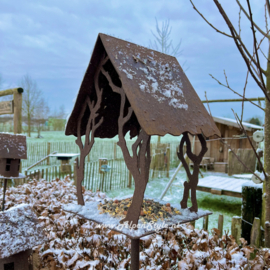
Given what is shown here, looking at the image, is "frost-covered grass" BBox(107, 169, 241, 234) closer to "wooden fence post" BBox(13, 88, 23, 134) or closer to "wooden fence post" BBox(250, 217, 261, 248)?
"wooden fence post" BBox(250, 217, 261, 248)

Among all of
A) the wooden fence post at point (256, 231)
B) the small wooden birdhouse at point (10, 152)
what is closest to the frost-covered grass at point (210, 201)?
the wooden fence post at point (256, 231)

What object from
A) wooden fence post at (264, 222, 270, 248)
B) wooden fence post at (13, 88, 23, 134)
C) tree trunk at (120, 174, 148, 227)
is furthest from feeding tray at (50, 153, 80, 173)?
tree trunk at (120, 174, 148, 227)

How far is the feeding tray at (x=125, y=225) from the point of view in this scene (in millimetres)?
1344

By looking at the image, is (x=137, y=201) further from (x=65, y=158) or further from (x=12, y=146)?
(x=65, y=158)

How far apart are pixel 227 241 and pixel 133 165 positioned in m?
1.76

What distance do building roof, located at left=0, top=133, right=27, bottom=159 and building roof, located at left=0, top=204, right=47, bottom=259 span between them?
130cm

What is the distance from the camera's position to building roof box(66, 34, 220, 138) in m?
1.38

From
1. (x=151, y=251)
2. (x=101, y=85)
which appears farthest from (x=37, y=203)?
(x=101, y=85)

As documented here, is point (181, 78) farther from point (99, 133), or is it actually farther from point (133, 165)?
point (99, 133)

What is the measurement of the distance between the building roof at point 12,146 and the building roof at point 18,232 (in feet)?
4.26

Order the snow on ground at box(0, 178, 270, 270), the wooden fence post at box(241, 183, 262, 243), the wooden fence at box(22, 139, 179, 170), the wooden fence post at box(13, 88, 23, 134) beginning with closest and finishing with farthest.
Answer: the snow on ground at box(0, 178, 270, 270)
the wooden fence post at box(241, 183, 262, 243)
the wooden fence post at box(13, 88, 23, 134)
the wooden fence at box(22, 139, 179, 170)

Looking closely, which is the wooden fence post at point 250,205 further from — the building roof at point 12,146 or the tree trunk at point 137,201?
the building roof at point 12,146

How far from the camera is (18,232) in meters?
1.23

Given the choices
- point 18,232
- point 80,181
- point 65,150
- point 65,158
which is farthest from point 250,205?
point 65,150
